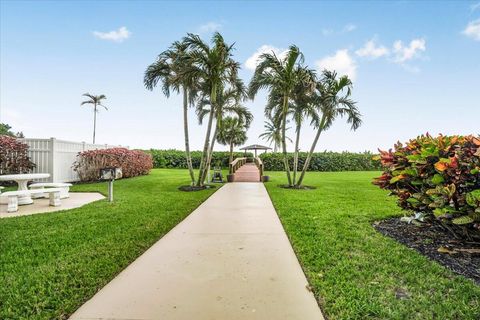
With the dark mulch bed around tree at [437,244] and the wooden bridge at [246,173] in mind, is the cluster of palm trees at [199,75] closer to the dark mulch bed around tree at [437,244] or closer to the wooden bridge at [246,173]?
the wooden bridge at [246,173]

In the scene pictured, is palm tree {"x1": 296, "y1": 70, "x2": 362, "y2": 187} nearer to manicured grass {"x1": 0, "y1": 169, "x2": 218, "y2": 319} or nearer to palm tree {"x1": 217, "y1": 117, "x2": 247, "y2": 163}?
manicured grass {"x1": 0, "y1": 169, "x2": 218, "y2": 319}

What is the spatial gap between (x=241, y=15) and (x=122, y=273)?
10.4 meters

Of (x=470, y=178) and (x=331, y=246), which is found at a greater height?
(x=470, y=178)

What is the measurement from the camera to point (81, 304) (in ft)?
7.38

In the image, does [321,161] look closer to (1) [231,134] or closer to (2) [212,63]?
(1) [231,134]

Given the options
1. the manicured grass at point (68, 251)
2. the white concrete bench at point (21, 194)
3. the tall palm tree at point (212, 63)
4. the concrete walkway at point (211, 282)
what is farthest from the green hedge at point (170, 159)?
the concrete walkway at point (211, 282)

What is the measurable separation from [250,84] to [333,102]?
350cm

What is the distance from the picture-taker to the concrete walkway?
2.12m

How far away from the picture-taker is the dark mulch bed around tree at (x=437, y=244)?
3.10m

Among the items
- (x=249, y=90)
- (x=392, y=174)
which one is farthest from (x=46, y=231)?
(x=249, y=90)

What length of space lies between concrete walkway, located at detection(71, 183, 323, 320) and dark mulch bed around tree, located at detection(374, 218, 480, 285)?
6.10 feet

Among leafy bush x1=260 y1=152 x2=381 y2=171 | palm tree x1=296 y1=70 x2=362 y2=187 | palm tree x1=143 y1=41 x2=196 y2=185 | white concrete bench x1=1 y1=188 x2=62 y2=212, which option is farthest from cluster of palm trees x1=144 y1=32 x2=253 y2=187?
leafy bush x1=260 y1=152 x2=381 y2=171

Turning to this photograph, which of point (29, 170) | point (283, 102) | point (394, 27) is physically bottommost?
point (29, 170)

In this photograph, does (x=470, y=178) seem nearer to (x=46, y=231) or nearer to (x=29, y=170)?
(x=46, y=231)
